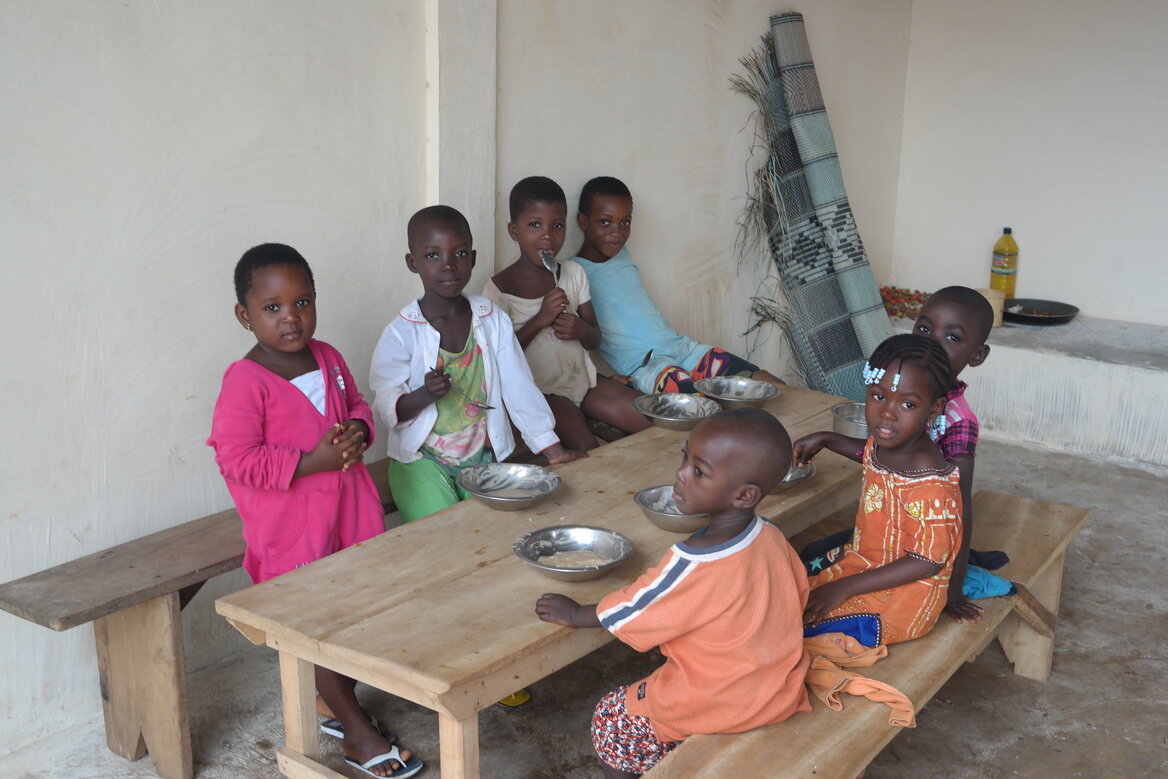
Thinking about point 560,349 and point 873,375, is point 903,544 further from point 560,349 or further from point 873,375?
point 560,349

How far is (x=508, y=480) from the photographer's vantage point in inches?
102

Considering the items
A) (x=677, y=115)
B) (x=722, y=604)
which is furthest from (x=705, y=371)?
(x=722, y=604)

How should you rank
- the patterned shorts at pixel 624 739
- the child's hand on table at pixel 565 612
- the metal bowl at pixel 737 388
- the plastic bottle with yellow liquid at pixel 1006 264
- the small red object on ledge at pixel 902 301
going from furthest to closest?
the plastic bottle with yellow liquid at pixel 1006 264
the small red object on ledge at pixel 902 301
the metal bowl at pixel 737 388
the patterned shorts at pixel 624 739
the child's hand on table at pixel 565 612

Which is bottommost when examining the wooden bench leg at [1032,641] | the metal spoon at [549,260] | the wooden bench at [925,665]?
the wooden bench leg at [1032,641]

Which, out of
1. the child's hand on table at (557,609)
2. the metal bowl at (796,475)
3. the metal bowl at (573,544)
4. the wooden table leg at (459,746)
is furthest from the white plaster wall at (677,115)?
the wooden table leg at (459,746)

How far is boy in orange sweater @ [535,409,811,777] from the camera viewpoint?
70.5 inches

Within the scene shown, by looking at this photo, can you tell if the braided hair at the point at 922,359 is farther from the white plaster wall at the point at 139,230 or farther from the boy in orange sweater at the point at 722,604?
the white plaster wall at the point at 139,230

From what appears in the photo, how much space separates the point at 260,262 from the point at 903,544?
62.4 inches

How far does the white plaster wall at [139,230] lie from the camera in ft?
7.73

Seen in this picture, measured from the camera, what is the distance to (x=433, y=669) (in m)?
1.70

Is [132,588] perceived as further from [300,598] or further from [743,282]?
[743,282]

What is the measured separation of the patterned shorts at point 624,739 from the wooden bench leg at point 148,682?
0.99 m

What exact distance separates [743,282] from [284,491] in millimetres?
2988

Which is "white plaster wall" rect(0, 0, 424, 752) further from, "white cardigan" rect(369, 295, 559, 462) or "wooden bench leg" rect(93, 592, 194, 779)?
"white cardigan" rect(369, 295, 559, 462)
